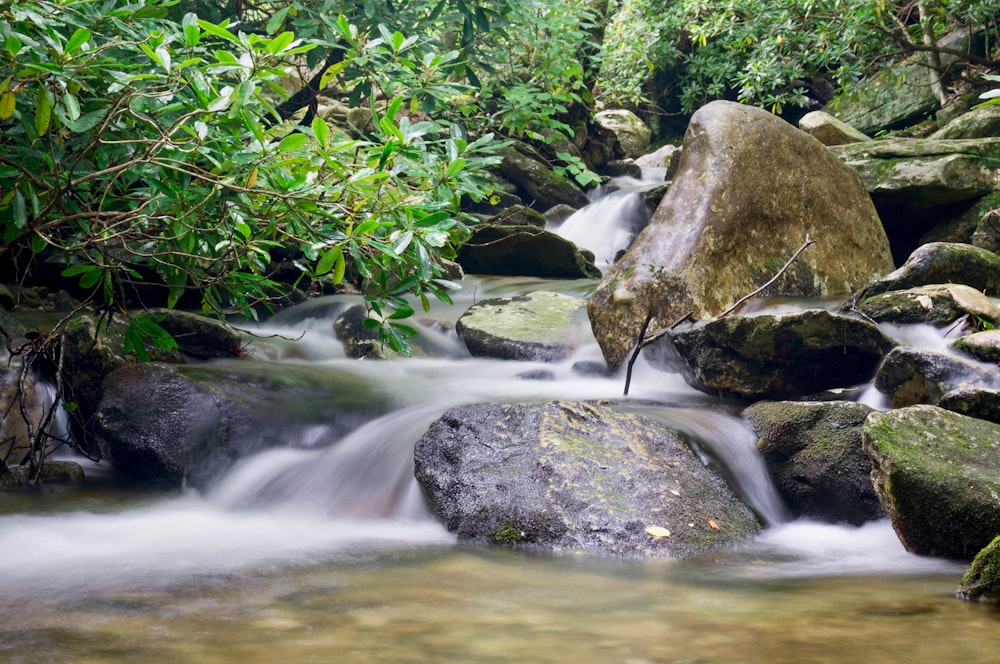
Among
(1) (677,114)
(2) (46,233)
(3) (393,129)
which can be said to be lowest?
(2) (46,233)

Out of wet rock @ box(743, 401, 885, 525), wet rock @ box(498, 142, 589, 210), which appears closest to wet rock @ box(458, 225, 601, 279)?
wet rock @ box(498, 142, 589, 210)

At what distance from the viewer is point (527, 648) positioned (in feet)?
7.51

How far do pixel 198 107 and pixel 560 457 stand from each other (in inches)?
86.5

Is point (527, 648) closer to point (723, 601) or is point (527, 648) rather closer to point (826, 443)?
point (723, 601)

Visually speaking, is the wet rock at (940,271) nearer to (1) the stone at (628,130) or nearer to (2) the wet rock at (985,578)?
(2) the wet rock at (985,578)

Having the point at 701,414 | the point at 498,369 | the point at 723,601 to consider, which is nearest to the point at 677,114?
the point at 498,369

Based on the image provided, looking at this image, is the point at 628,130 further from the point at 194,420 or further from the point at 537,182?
the point at 194,420

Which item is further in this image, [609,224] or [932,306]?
[609,224]

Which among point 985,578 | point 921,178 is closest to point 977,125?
point 921,178

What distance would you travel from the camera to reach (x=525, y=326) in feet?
24.0

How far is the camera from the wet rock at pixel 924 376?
14.2 ft

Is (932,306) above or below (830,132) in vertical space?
below

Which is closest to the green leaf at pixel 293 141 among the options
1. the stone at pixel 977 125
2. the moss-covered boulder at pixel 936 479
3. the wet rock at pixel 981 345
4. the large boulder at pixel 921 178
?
the moss-covered boulder at pixel 936 479

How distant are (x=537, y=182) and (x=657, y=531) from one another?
9679 millimetres
